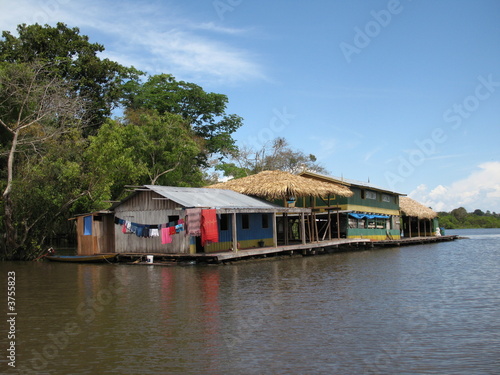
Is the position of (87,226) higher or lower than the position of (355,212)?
lower

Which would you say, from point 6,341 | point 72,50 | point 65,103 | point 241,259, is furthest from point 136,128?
point 6,341

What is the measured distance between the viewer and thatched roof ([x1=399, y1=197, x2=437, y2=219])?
46.5 m

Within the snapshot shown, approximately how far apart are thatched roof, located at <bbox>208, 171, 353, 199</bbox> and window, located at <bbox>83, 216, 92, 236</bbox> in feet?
29.5

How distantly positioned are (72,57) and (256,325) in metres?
37.3

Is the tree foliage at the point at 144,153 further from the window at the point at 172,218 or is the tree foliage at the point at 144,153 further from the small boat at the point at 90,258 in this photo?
the window at the point at 172,218

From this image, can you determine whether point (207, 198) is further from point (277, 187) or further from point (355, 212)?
point (355, 212)

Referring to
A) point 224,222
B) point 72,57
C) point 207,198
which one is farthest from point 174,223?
point 72,57

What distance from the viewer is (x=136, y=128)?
3425cm

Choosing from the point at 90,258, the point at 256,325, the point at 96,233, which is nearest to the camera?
the point at 256,325

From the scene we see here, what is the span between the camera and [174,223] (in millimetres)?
22625

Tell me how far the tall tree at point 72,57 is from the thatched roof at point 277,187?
14857mm

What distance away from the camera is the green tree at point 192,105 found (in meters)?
Result: 45.6

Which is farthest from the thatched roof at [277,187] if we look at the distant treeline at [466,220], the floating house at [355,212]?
the distant treeline at [466,220]

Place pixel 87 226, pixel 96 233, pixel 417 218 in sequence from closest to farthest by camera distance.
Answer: pixel 96 233 → pixel 87 226 → pixel 417 218
